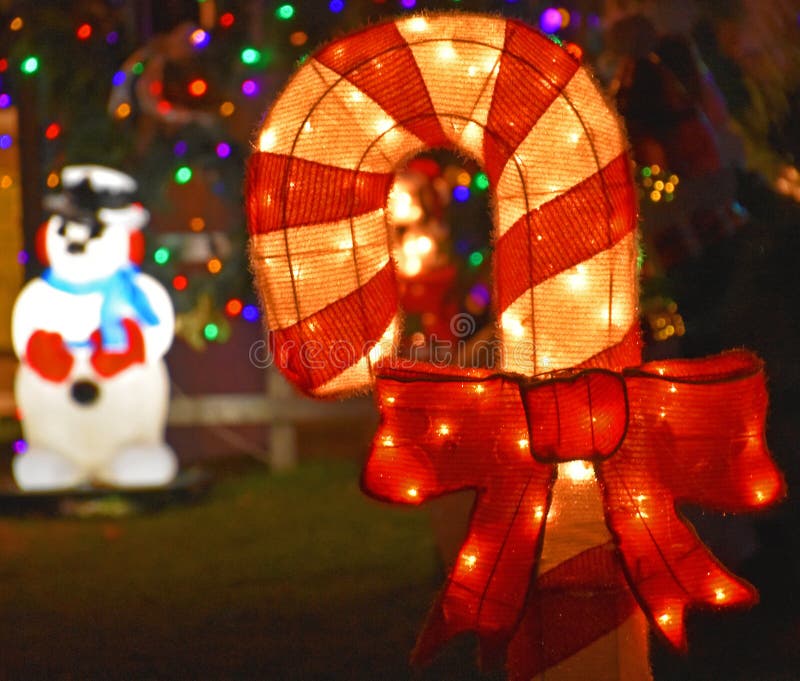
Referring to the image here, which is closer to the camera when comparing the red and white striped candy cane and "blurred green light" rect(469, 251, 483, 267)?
the red and white striped candy cane

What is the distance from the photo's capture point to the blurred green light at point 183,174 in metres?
6.65

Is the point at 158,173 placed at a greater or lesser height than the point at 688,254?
greater

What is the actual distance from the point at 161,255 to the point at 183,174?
→ 0.56 meters

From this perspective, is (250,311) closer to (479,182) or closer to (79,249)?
(79,249)

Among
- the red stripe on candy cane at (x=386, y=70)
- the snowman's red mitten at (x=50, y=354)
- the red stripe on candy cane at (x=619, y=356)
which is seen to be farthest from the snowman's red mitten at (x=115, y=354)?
the red stripe on candy cane at (x=619, y=356)

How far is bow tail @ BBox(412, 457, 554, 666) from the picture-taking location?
264cm

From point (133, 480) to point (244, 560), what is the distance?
50.0 inches

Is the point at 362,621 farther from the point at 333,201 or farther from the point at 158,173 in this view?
the point at 158,173

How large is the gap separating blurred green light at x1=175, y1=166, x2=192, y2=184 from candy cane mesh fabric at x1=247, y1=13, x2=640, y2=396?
12.9 feet

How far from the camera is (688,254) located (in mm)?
4133

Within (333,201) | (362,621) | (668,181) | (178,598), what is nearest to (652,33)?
(668,181)

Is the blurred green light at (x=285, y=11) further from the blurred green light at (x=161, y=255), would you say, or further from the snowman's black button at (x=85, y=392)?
the snowman's black button at (x=85, y=392)

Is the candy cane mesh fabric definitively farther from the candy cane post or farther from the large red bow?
the large red bow

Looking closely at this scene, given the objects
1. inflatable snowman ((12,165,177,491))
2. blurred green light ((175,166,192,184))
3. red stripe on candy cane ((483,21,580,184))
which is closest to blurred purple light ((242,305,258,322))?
inflatable snowman ((12,165,177,491))
